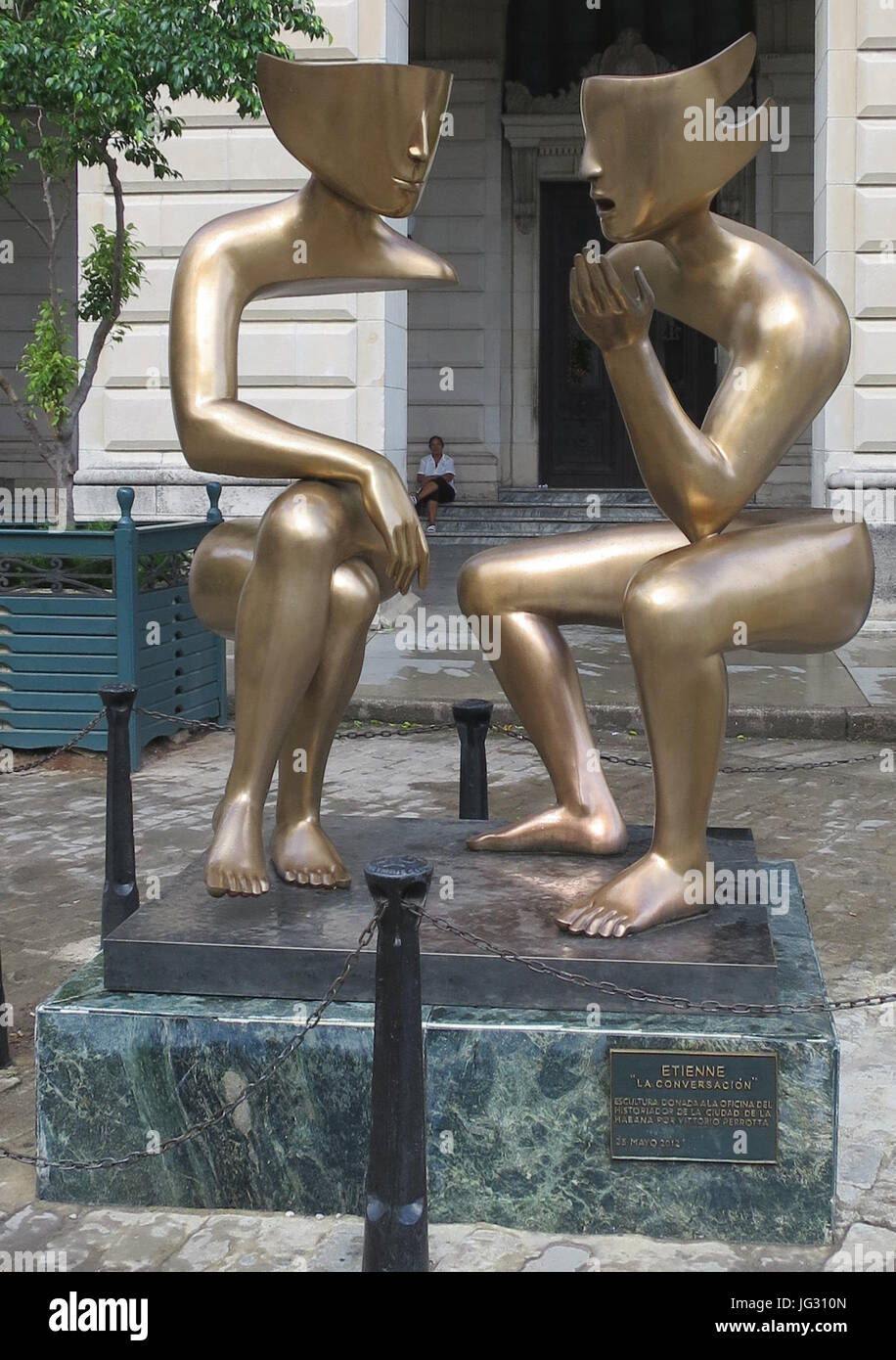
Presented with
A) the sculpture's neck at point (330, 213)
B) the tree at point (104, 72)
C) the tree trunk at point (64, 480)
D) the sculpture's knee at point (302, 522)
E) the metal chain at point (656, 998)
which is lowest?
the metal chain at point (656, 998)

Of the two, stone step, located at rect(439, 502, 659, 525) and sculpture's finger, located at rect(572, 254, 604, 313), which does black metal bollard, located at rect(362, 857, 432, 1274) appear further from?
stone step, located at rect(439, 502, 659, 525)

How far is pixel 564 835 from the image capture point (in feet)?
13.7

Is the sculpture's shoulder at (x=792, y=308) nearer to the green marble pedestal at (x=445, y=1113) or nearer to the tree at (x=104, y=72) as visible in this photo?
the green marble pedestal at (x=445, y=1113)

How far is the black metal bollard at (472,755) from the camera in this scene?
516 cm

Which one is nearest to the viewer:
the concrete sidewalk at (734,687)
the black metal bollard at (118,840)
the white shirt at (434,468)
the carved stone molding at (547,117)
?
the black metal bollard at (118,840)

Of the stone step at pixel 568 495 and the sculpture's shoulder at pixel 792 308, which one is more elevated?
the sculpture's shoulder at pixel 792 308

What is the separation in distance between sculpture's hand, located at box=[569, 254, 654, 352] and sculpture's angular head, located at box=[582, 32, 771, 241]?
1.22 feet

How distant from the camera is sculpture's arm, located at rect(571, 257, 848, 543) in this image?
3.51 metres

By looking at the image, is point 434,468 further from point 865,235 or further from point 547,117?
point 865,235

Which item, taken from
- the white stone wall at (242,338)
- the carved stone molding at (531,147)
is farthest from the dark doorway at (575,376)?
Answer: the white stone wall at (242,338)

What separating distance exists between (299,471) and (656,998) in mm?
1476

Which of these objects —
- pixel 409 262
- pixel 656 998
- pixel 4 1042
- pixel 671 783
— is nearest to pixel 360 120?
pixel 409 262

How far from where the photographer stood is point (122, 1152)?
3.55 meters

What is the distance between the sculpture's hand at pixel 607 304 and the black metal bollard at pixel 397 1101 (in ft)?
4.03
